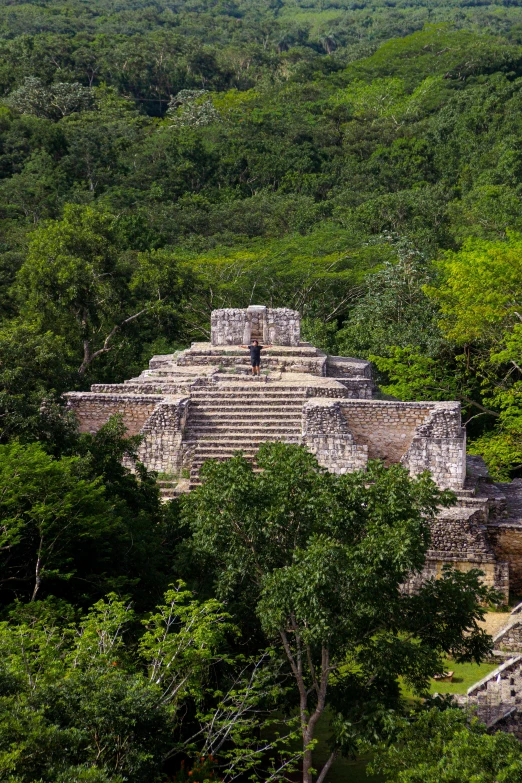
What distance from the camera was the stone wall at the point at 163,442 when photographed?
15836mm

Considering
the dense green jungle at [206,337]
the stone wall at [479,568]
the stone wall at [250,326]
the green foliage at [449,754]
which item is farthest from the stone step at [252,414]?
the green foliage at [449,754]

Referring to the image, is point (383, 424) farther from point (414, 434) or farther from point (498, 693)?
point (498, 693)

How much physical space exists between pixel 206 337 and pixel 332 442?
10.9m

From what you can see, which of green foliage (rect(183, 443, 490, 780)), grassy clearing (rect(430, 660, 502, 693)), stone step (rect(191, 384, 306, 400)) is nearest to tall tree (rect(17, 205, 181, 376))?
stone step (rect(191, 384, 306, 400))

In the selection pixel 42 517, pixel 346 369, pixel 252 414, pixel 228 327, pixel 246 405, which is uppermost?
pixel 228 327

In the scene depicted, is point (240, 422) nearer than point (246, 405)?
Yes

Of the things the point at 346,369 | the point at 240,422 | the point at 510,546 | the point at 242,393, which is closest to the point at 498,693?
the point at 510,546

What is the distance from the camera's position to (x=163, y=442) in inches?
625

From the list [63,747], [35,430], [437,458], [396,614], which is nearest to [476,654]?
[396,614]

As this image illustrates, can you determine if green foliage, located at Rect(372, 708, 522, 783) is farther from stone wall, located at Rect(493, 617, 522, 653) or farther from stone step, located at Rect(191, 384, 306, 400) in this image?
stone step, located at Rect(191, 384, 306, 400)

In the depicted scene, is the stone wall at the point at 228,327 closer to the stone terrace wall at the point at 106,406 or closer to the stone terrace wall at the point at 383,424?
the stone terrace wall at the point at 106,406

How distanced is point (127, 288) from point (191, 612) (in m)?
14.5

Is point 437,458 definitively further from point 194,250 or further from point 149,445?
point 194,250

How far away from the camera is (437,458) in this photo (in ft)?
49.8
